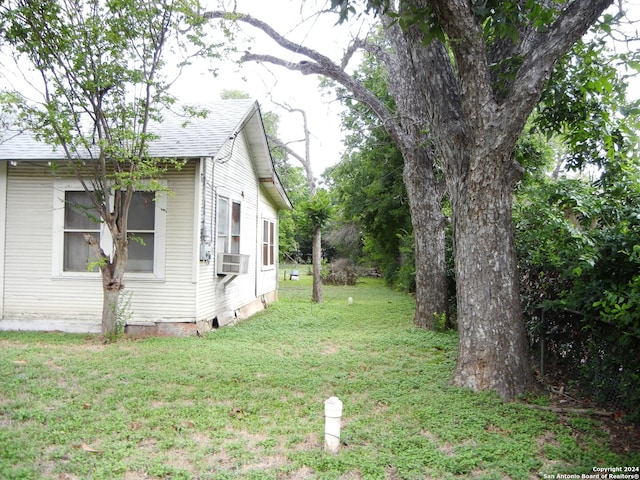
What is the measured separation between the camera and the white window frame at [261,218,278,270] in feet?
44.6

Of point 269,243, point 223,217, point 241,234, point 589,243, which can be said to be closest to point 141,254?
point 223,217

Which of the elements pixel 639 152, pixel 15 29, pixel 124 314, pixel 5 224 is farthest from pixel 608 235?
pixel 5 224

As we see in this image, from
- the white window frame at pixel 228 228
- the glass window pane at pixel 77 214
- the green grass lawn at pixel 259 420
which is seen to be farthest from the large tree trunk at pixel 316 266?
the green grass lawn at pixel 259 420

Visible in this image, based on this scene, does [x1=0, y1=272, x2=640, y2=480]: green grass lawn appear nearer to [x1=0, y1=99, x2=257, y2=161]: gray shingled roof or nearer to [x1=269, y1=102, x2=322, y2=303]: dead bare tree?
[x1=0, y1=99, x2=257, y2=161]: gray shingled roof

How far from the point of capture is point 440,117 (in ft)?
17.1

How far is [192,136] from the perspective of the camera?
28.3ft

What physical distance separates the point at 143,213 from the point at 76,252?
1483 millimetres

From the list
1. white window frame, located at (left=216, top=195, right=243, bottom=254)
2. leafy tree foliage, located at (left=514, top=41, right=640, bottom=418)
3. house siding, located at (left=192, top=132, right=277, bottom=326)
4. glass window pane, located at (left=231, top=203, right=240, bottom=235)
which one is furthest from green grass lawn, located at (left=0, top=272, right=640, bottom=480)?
glass window pane, located at (left=231, top=203, right=240, bottom=235)

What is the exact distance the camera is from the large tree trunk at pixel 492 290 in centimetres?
485

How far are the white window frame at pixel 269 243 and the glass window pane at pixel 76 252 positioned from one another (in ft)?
17.7

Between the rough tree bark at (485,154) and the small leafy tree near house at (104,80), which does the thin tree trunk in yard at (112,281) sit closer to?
the small leafy tree near house at (104,80)

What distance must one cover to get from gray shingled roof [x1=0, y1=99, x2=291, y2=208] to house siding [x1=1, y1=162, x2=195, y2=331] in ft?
1.18

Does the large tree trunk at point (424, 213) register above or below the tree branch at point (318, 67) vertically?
below

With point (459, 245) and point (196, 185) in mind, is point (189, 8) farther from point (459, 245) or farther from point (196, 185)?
point (459, 245)
